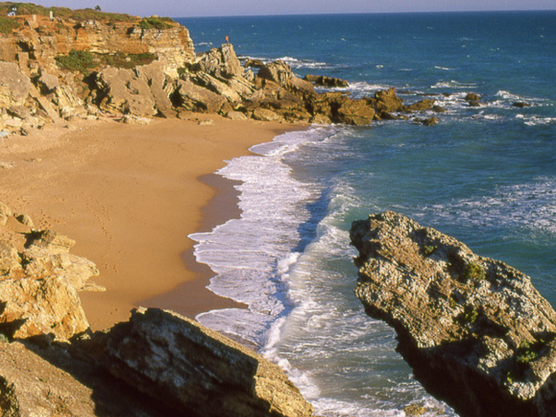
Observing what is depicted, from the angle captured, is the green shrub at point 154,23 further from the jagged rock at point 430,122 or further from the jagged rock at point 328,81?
the jagged rock at point 430,122

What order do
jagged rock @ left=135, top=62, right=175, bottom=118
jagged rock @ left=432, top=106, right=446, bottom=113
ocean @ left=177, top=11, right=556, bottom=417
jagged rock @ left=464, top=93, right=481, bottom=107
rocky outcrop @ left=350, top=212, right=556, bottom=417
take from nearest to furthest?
rocky outcrop @ left=350, top=212, right=556, bottom=417, ocean @ left=177, top=11, right=556, bottom=417, jagged rock @ left=135, top=62, right=175, bottom=118, jagged rock @ left=432, top=106, right=446, bottom=113, jagged rock @ left=464, top=93, right=481, bottom=107

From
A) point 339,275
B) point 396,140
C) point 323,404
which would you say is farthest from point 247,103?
point 323,404

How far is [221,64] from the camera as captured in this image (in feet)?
150

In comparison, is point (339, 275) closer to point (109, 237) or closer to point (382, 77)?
point (109, 237)

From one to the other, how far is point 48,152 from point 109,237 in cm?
1134

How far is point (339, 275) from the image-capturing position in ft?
54.5

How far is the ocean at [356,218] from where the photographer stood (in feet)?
40.7

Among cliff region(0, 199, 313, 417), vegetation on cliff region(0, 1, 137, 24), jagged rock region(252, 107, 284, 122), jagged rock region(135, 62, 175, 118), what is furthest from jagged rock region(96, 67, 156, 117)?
cliff region(0, 199, 313, 417)

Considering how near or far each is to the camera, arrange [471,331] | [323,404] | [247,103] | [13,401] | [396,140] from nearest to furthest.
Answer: [13,401]
[471,331]
[323,404]
[396,140]
[247,103]

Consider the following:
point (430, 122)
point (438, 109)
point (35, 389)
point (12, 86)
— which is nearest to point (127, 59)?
point (12, 86)

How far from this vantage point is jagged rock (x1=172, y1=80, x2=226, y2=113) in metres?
39.8

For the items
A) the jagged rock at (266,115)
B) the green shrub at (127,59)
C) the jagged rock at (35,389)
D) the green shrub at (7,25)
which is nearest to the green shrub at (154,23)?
the green shrub at (127,59)

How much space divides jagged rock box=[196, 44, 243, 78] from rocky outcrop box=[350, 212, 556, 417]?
128 feet

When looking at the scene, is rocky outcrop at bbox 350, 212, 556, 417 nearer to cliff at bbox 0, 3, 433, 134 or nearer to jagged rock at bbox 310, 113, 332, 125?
cliff at bbox 0, 3, 433, 134
